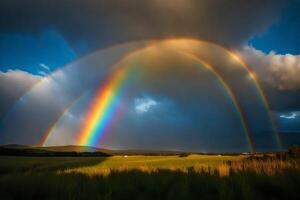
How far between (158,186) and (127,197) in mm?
1172

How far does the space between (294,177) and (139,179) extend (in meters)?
4.30

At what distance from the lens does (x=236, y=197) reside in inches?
263

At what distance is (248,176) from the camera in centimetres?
886

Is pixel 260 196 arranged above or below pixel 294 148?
below

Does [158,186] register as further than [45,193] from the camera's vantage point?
Yes

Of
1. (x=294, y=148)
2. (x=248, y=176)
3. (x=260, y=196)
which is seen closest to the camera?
(x=260, y=196)

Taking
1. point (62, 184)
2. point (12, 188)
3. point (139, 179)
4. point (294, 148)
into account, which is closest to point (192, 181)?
point (139, 179)

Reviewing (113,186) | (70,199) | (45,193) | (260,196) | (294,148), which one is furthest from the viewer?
(294,148)

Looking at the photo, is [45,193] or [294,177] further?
[294,177]

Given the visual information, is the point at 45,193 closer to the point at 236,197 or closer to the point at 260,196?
the point at 236,197

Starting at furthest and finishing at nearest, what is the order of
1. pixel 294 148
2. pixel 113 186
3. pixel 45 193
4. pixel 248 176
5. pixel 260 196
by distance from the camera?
pixel 294 148 < pixel 248 176 < pixel 113 186 < pixel 45 193 < pixel 260 196

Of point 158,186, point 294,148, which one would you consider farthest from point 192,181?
point 294,148

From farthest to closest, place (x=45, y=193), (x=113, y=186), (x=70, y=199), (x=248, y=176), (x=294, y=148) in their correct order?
(x=294, y=148) → (x=248, y=176) → (x=113, y=186) → (x=45, y=193) → (x=70, y=199)

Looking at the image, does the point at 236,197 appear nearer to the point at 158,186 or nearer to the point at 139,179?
the point at 158,186
